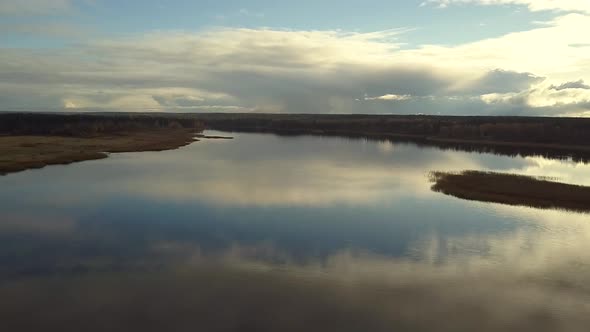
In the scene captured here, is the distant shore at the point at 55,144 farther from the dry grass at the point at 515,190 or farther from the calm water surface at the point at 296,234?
the dry grass at the point at 515,190

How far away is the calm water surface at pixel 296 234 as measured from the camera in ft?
50.0

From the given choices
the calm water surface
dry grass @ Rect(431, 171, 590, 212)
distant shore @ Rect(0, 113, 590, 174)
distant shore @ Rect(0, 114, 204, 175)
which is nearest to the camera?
the calm water surface

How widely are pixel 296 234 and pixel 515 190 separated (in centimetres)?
1965

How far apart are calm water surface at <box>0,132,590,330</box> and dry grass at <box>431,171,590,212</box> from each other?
1.69 meters

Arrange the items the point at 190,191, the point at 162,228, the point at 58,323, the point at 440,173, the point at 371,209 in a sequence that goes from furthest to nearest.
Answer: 1. the point at 440,173
2. the point at 190,191
3. the point at 371,209
4. the point at 162,228
5. the point at 58,323

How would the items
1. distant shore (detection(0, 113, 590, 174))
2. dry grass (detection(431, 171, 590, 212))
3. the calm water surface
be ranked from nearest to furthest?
the calm water surface, dry grass (detection(431, 171, 590, 212)), distant shore (detection(0, 113, 590, 174))

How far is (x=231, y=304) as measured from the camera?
12867mm

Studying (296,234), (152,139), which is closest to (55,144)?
(152,139)

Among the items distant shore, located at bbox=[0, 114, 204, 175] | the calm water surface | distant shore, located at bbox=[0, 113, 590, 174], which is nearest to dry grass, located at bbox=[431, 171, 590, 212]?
the calm water surface

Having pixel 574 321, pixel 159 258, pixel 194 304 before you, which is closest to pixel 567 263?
pixel 574 321

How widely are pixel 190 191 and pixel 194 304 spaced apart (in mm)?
17421

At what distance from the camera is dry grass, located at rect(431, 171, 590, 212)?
28.1 metres

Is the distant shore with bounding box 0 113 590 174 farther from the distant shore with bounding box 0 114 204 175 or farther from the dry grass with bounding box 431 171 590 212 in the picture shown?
the dry grass with bounding box 431 171 590 212

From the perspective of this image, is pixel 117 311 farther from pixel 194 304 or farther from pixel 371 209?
pixel 371 209
